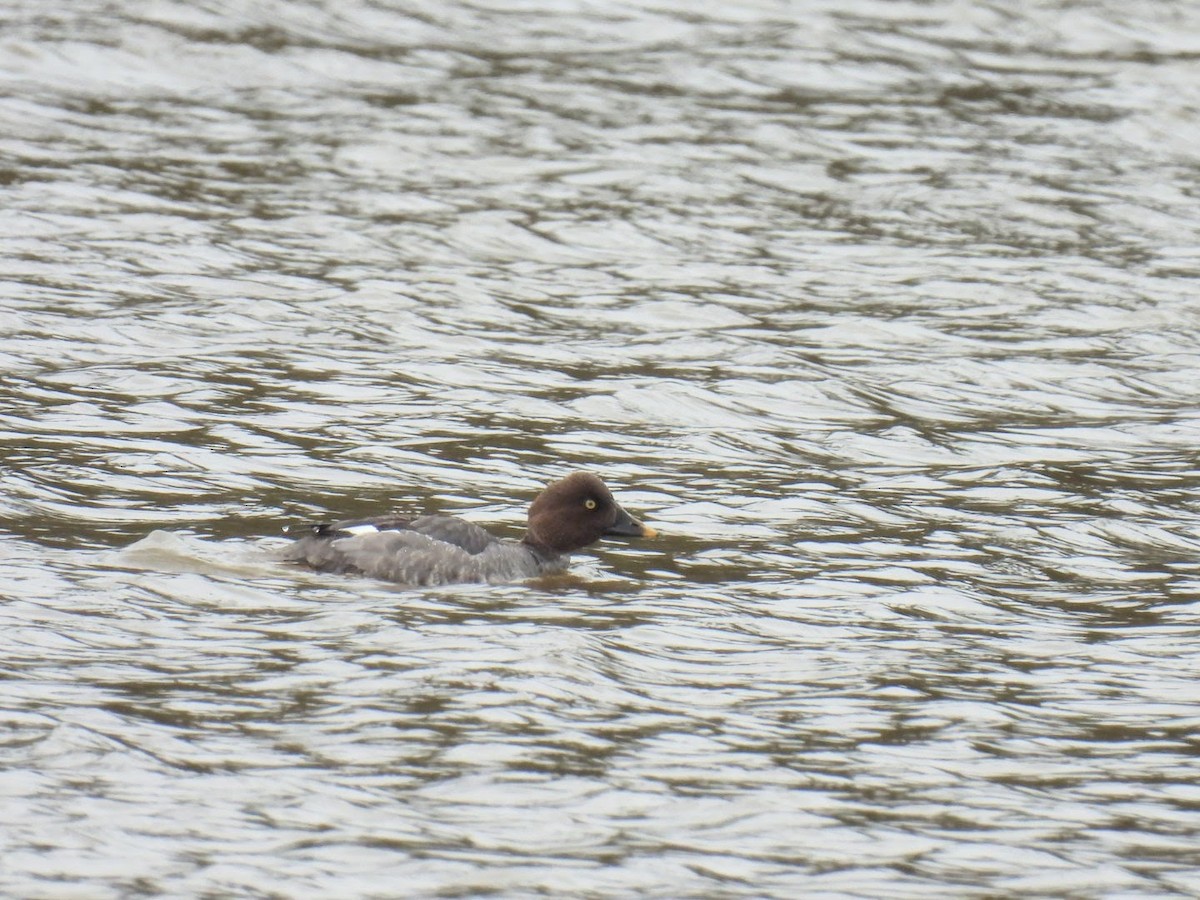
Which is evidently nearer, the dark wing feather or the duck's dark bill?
the dark wing feather

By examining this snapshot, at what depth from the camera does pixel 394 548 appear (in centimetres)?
1061

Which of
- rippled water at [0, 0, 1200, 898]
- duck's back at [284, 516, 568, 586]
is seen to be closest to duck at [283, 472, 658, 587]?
duck's back at [284, 516, 568, 586]

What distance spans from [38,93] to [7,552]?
12125 millimetres

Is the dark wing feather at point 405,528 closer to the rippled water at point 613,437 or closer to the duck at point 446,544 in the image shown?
the duck at point 446,544

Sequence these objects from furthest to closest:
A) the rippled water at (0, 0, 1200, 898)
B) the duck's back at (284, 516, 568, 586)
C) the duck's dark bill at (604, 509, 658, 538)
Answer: the duck's dark bill at (604, 509, 658, 538) < the duck's back at (284, 516, 568, 586) < the rippled water at (0, 0, 1200, 898)

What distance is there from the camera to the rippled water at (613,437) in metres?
7.66

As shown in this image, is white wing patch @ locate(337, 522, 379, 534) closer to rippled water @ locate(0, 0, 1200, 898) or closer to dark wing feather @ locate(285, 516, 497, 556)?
dark wing feather @ locate(285, 516, 497, 556)

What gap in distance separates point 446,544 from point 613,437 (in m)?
3.52

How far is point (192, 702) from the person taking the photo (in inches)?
334

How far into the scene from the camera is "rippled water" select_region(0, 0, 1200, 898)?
766cm

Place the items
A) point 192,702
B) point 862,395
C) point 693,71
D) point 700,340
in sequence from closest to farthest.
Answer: point 192,702
point 862,395
point 700,340
point 693,71

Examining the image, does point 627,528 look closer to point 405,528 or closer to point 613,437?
point 405,528

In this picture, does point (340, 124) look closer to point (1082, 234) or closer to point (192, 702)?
point (1082, 234)

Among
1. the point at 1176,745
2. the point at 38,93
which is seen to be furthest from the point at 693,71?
the point at 1176,745
